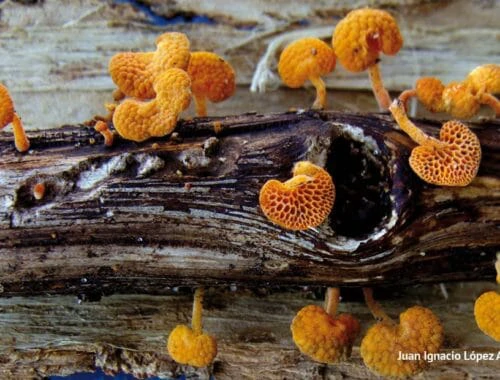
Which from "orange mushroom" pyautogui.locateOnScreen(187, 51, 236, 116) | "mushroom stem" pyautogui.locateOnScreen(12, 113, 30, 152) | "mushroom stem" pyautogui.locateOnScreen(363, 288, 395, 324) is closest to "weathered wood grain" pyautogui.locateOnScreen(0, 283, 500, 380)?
"mushroom stem" pyautogui.locateOnScreen(363, 288, 395, 324)

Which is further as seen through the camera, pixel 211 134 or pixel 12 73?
pixel 12 73

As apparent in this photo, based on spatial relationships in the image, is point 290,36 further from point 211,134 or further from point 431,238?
point 431,238

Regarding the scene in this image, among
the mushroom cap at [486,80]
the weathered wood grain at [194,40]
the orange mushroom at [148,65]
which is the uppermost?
the weathered wood grain at [194,40]

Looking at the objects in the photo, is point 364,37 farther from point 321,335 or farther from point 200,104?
point 321,335

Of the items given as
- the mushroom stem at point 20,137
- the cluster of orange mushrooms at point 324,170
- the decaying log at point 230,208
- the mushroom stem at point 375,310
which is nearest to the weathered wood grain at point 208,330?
the mushroom stem at point 375,310

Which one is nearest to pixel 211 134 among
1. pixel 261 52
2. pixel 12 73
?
pixel 261 52

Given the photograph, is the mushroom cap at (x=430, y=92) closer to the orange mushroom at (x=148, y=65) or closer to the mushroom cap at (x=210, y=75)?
A: the mushroom cap at (x=210, y=75)
